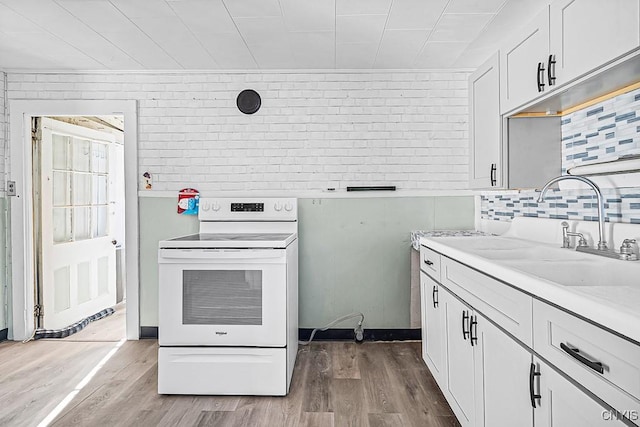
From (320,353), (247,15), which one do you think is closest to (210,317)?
(320,353)

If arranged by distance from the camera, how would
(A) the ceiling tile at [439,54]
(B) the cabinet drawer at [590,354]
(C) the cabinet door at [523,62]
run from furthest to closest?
1. (A) the ceiling tile at [439,54]
2. (C) the cabinet door at [523,62]
3. (B) the cabinet drawer at [590,354]

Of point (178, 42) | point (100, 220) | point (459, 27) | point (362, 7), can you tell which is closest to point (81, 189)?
Answer: point (100, 220)

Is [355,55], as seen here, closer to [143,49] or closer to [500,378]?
[143,49]

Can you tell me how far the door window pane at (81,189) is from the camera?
3.97 meters

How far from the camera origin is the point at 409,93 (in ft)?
11.5

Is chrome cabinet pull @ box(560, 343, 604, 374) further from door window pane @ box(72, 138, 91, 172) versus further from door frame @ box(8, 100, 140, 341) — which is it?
door window pane @ box(72, 138, 91, 172)

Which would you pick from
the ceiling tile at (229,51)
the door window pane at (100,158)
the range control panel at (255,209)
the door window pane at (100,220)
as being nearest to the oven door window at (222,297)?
the range control panel at (255,209)

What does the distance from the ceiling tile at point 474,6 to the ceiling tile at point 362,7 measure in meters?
0.37

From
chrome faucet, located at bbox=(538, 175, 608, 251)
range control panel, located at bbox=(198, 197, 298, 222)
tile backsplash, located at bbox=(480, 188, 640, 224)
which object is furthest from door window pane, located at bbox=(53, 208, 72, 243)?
chrome faucet, located at bbox=(538, 175, 608, 251)

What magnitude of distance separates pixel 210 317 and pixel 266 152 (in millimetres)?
1512

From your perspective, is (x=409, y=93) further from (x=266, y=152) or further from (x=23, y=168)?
(x=23, y=168)

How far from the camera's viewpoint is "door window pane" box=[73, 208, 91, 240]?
3.95 metres

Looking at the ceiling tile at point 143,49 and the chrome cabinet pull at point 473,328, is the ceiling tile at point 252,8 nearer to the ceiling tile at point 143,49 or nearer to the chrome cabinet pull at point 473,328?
the ceiling tile at point 143,49

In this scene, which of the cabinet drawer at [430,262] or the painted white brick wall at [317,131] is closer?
the cabinet drawer at [430,262]
